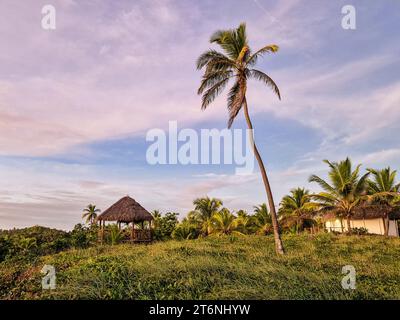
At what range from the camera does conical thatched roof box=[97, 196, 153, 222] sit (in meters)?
23.9

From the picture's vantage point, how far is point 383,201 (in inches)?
1109

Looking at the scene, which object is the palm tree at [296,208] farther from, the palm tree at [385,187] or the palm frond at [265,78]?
the palm frond at [265,78]

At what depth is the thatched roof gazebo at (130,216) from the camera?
23812 mm

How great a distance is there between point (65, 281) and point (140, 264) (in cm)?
193

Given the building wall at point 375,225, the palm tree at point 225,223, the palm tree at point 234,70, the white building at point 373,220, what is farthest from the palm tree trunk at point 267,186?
the building wall at point 375,225

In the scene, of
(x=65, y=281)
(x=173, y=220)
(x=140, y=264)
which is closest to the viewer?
(x=65, y=281)

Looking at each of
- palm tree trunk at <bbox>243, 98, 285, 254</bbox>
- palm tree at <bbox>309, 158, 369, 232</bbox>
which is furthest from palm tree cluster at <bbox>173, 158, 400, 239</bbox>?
palm tree trunk at <bbox>243, 98, 285, 254</bbox>

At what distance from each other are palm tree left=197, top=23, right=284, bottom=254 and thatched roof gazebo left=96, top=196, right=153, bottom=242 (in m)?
11.0

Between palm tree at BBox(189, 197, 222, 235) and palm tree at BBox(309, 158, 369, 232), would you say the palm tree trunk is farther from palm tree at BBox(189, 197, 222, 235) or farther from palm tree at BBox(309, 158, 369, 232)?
palm tree at BBox(189, 197, 222, 235)

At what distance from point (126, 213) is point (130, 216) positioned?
42 cm

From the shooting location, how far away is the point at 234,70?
16.3 metres
